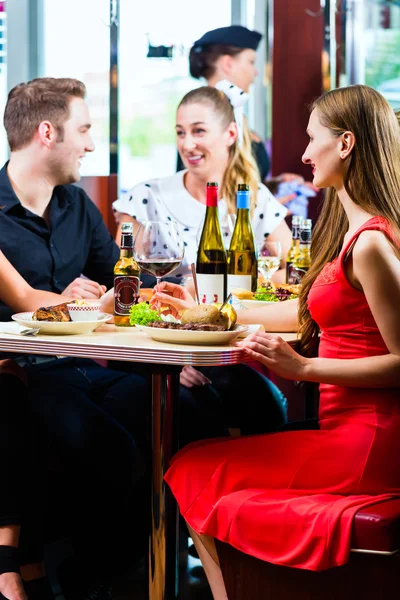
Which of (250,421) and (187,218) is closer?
(250,421)

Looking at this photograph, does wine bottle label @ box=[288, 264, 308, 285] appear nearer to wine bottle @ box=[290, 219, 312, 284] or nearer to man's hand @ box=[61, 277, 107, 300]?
wine bottle @ box=[290, 219, 312, 284]

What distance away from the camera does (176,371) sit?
5.85ft

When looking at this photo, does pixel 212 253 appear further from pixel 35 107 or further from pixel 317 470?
pixel 35 107

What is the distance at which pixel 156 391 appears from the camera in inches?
70.0

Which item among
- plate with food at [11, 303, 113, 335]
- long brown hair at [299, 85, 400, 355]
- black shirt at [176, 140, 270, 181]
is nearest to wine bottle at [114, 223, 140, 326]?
plate with food at [11, 303, 113, 335]

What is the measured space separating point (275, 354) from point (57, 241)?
1390mm

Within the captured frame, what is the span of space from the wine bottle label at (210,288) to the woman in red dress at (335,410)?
33cm

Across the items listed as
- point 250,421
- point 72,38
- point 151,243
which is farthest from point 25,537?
point 72,38

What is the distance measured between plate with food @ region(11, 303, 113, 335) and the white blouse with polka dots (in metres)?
1.71

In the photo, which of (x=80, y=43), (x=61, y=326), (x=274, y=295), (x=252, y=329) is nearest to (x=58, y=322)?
(x=61, y=326)

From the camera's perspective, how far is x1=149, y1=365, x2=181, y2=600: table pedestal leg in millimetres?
1776

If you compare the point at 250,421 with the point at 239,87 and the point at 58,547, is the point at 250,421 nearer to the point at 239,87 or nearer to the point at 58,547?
the point at 58,547

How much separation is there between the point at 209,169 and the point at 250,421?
4.44 feet

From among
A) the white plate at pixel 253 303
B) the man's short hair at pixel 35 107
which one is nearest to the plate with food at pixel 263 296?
the white plate at pixel 253 303
